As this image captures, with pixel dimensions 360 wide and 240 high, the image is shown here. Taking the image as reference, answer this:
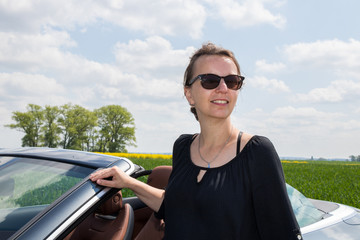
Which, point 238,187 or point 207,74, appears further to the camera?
point 207,74

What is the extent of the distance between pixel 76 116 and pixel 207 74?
223 ft

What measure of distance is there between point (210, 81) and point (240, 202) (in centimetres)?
61

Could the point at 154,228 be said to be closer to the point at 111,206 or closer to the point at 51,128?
the point at 111,206

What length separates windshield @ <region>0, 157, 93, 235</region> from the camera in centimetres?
183

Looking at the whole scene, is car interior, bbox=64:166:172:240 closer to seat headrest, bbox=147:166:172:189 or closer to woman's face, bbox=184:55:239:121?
seat headrest, bbox=147:166:172:189

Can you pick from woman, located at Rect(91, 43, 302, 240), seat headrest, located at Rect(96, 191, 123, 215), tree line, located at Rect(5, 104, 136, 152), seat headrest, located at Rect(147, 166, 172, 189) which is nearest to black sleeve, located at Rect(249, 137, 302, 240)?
woman, located at Rect(91, 43, 302, 240)

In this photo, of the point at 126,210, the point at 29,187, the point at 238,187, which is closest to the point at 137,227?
the point at 126,210

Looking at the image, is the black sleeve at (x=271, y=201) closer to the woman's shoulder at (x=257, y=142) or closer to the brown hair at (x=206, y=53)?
the woman's shoulder at (x=257, y=142)

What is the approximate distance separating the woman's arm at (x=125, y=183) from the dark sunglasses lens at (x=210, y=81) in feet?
1.98

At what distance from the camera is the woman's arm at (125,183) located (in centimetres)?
169

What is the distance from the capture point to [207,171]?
162cm

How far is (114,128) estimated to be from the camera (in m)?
66.8

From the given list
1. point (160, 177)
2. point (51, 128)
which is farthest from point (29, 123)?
point (160, 177)

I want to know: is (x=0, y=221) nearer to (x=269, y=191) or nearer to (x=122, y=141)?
(x=269, y=191)
